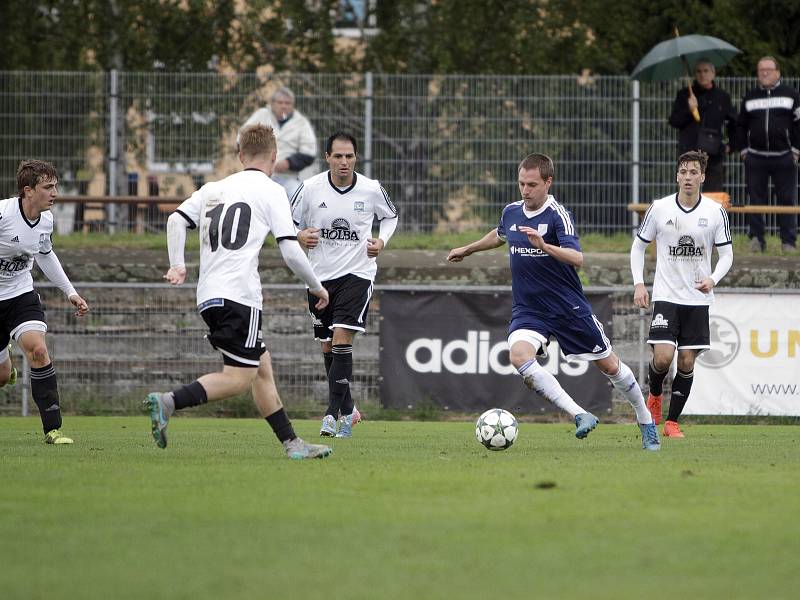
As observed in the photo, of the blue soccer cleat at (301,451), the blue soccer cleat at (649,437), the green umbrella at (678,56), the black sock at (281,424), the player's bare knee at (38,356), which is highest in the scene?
the green umbrella at (678,56)

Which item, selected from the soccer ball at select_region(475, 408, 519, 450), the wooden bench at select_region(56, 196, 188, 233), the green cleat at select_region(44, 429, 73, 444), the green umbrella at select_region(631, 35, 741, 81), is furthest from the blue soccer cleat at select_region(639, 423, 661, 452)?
the wooden bench at select_region(56, 196, 188, 233)

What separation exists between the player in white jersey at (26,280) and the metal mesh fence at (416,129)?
26.4 feet

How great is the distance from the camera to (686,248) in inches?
484

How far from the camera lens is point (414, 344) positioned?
1605 centimetres

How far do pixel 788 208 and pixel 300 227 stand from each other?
8185 mm

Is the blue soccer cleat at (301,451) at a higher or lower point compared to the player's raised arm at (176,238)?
lower

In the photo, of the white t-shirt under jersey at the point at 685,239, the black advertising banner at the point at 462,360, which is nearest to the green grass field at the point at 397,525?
the white t-shirt under jersey at the point at 685,239

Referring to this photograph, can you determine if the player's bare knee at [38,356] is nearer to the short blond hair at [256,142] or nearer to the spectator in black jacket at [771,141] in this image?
the short blond hair at [256,142]

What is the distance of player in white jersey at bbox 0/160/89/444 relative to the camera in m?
10.8

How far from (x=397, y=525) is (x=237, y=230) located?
9.91 feet

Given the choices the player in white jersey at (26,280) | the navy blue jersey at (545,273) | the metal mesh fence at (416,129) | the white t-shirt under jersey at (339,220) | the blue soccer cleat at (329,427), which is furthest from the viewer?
the metal mesh fence at (416,129)

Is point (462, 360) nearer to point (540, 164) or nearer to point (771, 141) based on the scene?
point (771, 141)

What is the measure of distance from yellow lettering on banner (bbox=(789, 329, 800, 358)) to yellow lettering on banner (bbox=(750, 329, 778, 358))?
0.50ft

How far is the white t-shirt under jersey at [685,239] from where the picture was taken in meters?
12.3
